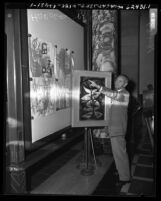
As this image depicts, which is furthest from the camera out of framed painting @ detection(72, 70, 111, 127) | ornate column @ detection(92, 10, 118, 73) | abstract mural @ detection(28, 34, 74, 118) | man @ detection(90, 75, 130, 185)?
ornate column @ detection(92, 10, 118, 73)

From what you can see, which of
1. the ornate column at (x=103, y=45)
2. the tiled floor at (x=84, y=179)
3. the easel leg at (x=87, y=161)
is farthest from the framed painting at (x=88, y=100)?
the ornate column at (x=103, y=45)

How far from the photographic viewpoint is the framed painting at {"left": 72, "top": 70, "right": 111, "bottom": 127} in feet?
10.9

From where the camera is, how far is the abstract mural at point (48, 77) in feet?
9.36

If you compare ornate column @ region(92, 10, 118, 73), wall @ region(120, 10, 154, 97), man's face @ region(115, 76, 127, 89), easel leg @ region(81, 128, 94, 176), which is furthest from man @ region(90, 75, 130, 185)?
wall @ region(120, 10, 154, 97)

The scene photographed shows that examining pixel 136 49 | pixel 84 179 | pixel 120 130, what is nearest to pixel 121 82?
pixel 120 130

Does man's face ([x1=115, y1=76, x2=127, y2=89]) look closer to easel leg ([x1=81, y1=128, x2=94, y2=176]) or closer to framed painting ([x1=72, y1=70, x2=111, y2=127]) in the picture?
framed painting ([x1=72, y1=70, x2=111, y2=127])

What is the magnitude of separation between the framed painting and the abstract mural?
342mm

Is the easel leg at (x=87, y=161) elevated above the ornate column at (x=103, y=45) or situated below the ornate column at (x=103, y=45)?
below

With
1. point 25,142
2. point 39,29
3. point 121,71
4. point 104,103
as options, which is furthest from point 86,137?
point 121,71

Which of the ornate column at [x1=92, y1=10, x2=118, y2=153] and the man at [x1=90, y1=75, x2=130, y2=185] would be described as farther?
the ornate column at [x1=92, y1=10, x2=118, y2=153]

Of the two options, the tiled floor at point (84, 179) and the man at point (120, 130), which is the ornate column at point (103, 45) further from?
the man at point (120, 130)

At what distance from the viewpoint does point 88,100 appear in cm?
344

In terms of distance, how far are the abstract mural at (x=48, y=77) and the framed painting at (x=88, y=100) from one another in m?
0.34
